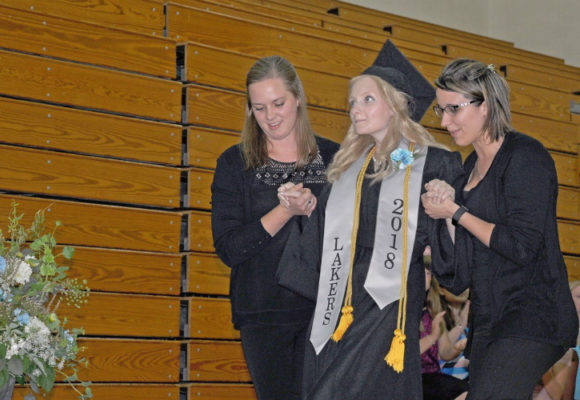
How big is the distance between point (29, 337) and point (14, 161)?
301 centimetres

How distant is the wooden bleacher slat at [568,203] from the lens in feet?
22.9

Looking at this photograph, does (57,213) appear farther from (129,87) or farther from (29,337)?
(29,337)

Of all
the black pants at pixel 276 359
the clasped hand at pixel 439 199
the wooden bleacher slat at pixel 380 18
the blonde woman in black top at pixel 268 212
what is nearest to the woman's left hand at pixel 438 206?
the clasped hand at pixel 439 199

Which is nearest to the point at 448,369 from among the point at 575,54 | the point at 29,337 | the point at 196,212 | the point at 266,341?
the point at 196,212

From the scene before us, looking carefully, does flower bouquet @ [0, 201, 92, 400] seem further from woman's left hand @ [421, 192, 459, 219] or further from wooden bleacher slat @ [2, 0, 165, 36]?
wooden bleacher slat @ [2, 0, 165, 36]

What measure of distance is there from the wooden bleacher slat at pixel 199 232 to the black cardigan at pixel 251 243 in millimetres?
2319

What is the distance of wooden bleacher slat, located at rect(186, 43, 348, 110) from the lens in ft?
18.1

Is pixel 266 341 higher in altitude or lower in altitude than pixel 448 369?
higher

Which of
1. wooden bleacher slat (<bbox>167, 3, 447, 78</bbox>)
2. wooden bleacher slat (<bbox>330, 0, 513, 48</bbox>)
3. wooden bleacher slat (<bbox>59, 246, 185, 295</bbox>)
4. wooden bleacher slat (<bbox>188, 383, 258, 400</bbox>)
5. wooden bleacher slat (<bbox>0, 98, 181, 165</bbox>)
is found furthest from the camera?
wooden bleacher slat (<bbox>330, 0, 513, 48</bbox>)

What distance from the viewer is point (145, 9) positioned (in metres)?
5.51

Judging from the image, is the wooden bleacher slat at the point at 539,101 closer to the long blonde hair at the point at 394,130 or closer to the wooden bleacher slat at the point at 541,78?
the wooden bleacher slat at the point at 541,78

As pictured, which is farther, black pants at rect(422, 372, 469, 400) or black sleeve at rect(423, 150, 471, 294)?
black pants at rect(422, 372, 469, 400)

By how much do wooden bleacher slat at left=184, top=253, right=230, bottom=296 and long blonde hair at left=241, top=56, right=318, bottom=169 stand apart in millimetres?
2358

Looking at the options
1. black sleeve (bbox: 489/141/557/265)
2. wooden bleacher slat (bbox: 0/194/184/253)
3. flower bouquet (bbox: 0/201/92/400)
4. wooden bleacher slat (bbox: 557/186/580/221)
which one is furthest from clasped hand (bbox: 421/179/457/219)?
wooden bleacher slat (bbox: 557/186/580/221)
